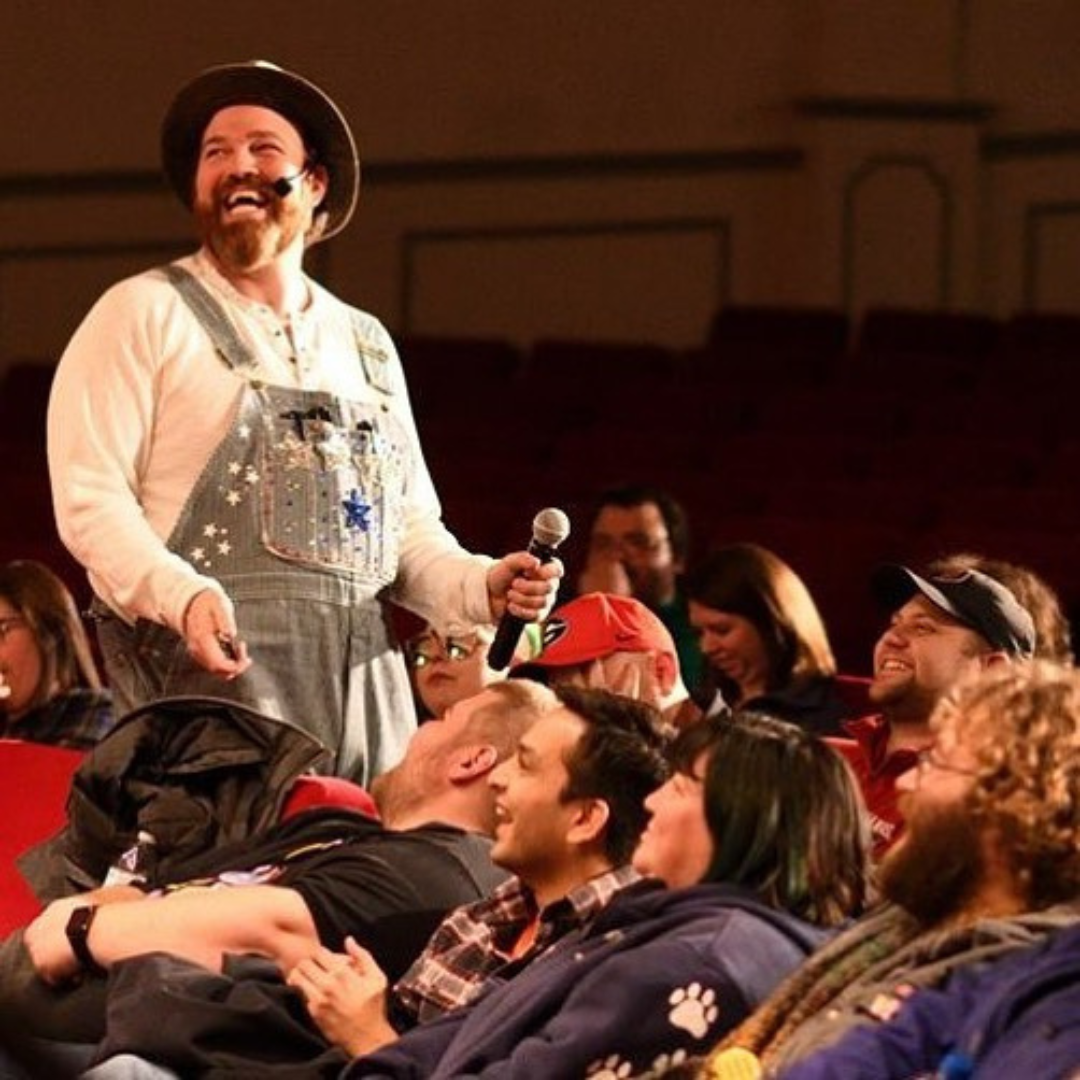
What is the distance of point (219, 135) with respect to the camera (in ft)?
11.6

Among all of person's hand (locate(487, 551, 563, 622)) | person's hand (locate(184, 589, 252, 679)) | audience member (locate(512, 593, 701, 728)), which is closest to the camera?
person's hand (locate(184, 589, 252, 679))

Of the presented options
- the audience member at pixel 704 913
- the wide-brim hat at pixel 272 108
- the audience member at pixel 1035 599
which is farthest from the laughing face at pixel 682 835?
the wide-brim hat at pixel 272 108

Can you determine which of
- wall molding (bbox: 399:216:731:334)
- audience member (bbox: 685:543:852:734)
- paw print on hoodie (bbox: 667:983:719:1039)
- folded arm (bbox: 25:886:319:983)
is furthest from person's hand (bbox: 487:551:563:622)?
wall molding (bbox: 399:216:731:334)

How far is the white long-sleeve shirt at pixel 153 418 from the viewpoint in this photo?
3404mm

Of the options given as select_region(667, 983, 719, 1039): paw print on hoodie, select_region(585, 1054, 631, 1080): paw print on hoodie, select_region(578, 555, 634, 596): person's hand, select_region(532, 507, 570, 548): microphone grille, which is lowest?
select_region(585, 1054, 631, 1080): paw print on hoodie

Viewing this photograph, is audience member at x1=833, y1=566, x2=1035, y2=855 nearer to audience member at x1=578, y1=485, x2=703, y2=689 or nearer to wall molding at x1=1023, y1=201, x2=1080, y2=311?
audience member at x1=578, y1=485, x2=703, y2=689

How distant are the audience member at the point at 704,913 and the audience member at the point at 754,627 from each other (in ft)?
5.57

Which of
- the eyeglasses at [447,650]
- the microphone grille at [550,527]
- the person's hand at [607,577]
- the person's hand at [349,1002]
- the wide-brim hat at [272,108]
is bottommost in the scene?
the person's hand at [349,1002]

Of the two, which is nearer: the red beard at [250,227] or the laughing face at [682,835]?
the laughing face at [682,835]

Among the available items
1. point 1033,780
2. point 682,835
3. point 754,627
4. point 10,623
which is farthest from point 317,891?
point 10,623

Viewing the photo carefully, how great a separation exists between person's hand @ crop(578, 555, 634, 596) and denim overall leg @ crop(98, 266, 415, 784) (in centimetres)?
158

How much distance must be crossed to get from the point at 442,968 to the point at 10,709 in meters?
1.72

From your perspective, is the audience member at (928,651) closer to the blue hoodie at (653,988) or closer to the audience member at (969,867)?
the blue hoodie at (653,988)

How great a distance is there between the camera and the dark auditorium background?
7973 millimetres
